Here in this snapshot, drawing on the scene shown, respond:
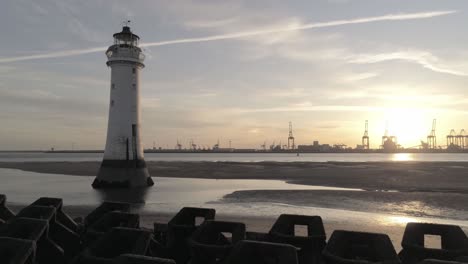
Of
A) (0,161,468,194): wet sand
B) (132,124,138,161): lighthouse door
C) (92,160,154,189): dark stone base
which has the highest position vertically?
(132,124,138,161): lighthouse door

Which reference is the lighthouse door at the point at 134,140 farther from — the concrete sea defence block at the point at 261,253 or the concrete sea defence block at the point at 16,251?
the concrete sea defence block at the point at 261,253

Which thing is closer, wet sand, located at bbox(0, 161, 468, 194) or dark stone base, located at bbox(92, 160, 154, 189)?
dark stone base, located at bbox(92, 160, 154, 189)

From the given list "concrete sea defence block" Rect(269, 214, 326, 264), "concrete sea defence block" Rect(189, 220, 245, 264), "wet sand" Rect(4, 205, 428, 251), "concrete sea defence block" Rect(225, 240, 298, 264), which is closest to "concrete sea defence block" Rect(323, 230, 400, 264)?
"concrete sea defence block" Rect(269, 214, 326, 264)

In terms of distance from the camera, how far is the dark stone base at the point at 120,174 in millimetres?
29073

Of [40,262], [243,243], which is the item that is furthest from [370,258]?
[40,262]

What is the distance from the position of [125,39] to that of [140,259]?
27371mm

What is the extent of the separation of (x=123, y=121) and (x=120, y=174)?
4026 mm

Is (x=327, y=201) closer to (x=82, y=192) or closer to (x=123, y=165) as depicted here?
(x=123, y=165)

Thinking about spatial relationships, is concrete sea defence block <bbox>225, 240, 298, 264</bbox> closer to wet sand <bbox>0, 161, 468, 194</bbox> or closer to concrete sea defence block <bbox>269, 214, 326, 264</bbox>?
concrete sea defence block <bbox>269, 214, 326, 264</bbox>

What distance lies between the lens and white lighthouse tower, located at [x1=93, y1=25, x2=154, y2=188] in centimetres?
2895

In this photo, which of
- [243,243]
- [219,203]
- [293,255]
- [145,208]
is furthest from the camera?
[219,203]

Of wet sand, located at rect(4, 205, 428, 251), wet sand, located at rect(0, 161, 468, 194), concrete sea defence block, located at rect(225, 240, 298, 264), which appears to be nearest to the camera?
concrete sea defence block, located at rect(225, 240, 298, 264)

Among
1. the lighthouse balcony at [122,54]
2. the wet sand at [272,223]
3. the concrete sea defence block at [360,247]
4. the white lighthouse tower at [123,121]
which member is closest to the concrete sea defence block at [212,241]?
the concrete sea defence block at [360,247]

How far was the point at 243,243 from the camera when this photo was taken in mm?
5855
